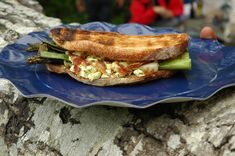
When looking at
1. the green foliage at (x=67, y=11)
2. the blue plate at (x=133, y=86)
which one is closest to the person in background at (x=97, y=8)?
the green foliage at (x=67, y=11)

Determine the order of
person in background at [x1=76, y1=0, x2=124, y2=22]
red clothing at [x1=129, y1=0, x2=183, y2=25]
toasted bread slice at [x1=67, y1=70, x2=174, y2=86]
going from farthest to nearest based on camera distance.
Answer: person in background at [x1=76, y1=0, x2=124, y2=22], red clothing at [x1=129, y1=0, x2=183, y2=25], toasted bread slice at [x1=67, y1=70, x2=174, y2=86]

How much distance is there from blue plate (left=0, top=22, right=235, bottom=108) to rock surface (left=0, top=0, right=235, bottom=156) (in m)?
0.07

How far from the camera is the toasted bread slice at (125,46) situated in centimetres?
214

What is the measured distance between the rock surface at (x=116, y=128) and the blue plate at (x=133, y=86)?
66mm

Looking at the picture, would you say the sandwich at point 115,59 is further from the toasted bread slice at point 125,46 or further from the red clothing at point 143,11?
the red clothing at point 143,11

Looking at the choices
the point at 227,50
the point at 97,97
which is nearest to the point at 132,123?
the point at 97,97

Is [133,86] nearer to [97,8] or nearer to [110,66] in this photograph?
[110,66]

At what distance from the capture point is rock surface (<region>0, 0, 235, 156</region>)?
1.80 metres

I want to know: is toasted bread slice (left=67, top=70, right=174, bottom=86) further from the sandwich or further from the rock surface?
the rock surface

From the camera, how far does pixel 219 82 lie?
202cm

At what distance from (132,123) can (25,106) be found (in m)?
0.55

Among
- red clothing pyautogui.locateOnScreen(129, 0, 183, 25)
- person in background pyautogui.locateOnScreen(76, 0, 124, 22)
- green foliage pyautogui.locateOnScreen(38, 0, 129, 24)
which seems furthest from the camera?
green foliage pyautogui.locateOnScreen(38, 0, 129, 24)

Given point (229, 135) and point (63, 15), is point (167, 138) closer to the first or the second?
point (229, 135)

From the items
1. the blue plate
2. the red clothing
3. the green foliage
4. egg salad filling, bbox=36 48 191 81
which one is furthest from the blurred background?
egg salad filling, bbox=36 48 191 81
